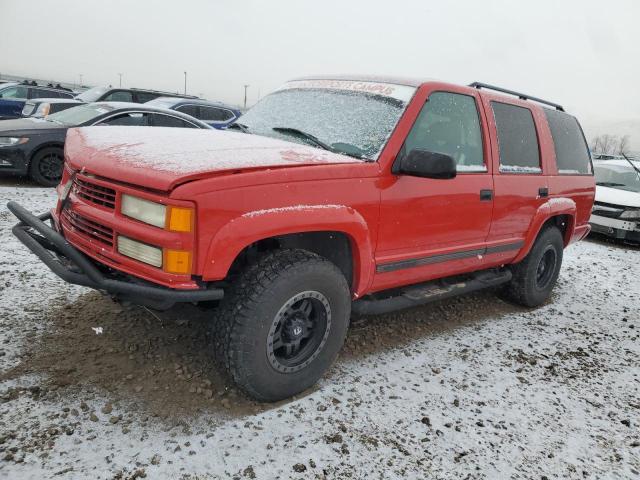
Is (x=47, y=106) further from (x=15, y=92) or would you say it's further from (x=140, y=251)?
(x=140, y=251)

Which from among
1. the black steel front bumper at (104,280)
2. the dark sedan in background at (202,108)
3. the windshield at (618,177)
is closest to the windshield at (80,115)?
the dark sedan in background at (202,108)

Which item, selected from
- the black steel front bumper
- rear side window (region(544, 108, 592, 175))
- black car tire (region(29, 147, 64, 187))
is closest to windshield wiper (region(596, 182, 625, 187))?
rear side window (region(544, 108, 592, 175))

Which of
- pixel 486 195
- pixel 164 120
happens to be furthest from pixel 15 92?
pixel 486 195

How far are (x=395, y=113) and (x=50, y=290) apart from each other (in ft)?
9.46

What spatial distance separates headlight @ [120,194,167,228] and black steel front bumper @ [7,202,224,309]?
0.30 m

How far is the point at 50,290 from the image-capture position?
3.68 metres

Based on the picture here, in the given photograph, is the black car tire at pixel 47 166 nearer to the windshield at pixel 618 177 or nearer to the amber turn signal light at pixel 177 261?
the amber turn signal light at pixel 177 261

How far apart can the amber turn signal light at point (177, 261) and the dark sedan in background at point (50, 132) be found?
5.96 m

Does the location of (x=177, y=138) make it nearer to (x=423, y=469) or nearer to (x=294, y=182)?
(x=294, y=182)

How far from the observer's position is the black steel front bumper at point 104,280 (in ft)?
7.06

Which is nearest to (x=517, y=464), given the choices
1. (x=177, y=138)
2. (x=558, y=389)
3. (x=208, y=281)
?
(x=558, y=389)

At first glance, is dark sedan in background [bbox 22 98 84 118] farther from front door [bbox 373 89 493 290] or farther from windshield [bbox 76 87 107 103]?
front door [bbox 373 89 493 290]

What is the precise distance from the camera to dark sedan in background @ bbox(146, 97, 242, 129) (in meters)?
10.7

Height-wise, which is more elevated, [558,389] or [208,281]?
[208,281]
